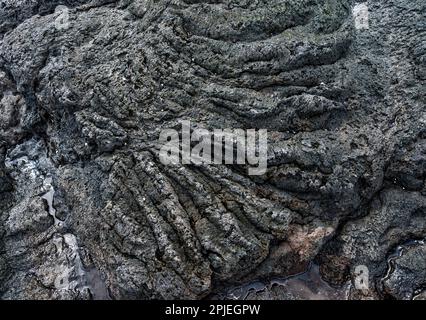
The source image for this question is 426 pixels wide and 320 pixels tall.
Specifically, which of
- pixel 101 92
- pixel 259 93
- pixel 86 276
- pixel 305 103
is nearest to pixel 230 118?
pixel 259 93

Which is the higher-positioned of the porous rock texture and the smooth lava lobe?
the porous rock texture

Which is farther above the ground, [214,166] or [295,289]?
[214,166]

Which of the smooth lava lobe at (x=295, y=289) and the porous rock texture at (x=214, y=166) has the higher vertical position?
the porous rock texture at (x=214, y=166)

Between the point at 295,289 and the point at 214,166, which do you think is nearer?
the point at 295,289

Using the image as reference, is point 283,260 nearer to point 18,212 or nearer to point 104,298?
point 104,298
